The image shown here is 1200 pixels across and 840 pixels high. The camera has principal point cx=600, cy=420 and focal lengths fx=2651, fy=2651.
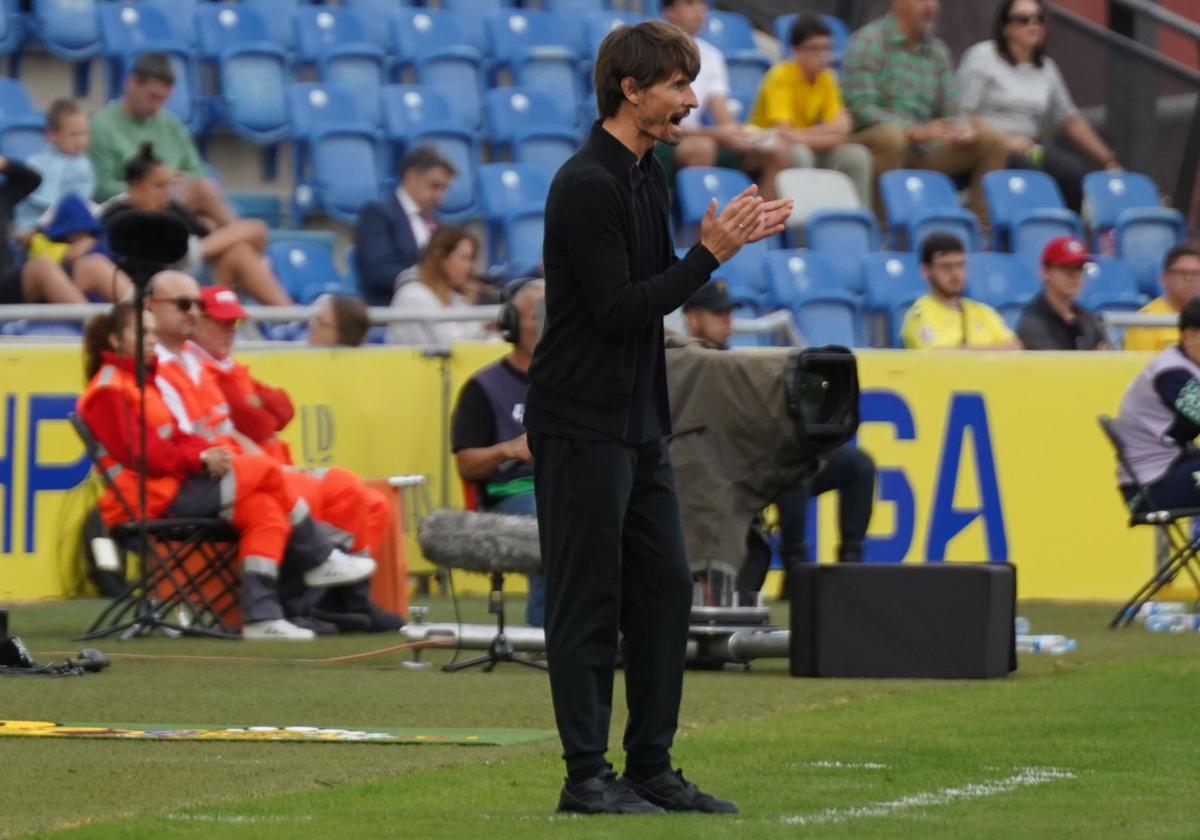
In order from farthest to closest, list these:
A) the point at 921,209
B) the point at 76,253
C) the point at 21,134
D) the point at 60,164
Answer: the point at 921,209 → the point at 21,134 → the point at 60,164 → the point at 76,253

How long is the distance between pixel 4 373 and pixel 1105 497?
6.03 metres

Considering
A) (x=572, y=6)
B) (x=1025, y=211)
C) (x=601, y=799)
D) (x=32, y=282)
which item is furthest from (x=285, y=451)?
(x=572, y=6)

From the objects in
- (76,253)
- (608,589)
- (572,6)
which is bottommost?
(608,589)

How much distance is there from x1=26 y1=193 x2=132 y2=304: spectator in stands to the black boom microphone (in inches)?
110

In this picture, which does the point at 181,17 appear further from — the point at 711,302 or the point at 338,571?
the point at 338,571

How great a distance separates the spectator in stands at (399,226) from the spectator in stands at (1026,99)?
17.7ft

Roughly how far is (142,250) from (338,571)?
193 centimetres

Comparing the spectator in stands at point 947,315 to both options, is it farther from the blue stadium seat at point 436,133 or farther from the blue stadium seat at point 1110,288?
the blue stadium seat at point 436,133

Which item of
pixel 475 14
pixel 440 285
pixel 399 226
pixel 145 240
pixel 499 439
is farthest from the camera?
pixel 475 14

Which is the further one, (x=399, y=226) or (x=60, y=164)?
(x=399, y=226)

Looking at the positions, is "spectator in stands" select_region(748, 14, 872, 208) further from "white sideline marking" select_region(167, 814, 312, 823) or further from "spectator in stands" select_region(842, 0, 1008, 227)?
"white sideline marking" select_region(167, 814, 312, 823)

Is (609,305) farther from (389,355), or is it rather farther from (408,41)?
(408,41)

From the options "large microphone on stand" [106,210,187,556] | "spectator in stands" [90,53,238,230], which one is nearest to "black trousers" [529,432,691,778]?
"large microphone on stand" [106,210,187,556]

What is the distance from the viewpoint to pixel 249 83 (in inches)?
709
